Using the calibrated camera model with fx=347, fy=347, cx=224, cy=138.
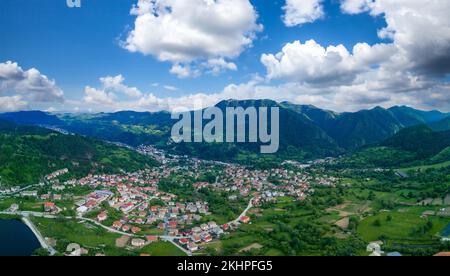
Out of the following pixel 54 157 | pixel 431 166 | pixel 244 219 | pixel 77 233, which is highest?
pixel 54 157

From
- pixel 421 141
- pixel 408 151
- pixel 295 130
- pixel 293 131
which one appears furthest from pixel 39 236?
pixel 295 130

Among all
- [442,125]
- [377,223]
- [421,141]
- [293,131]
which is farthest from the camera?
[442,125]

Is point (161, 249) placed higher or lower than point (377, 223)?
lower

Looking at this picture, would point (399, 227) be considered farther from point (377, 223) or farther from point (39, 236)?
point (39, 236)

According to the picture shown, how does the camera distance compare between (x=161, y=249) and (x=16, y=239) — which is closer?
(x=161, y=249)
